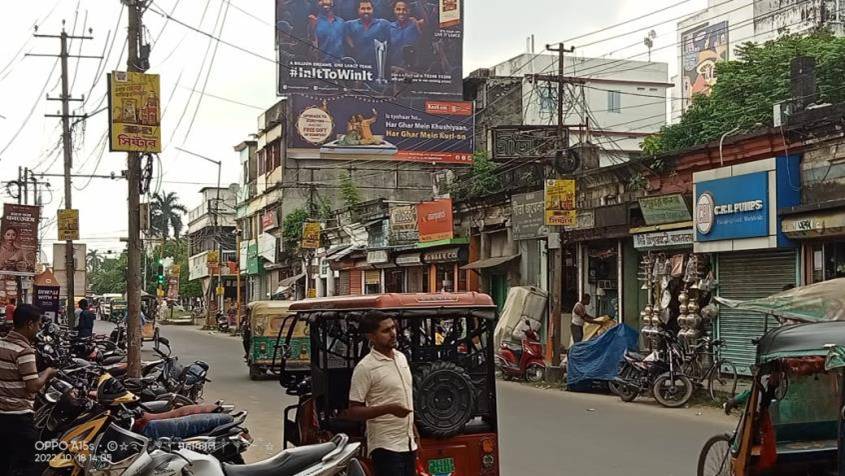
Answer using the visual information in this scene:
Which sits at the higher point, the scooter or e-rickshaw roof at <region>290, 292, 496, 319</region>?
e-rickshaw roof at <region>290, 292, 496, 319</region>

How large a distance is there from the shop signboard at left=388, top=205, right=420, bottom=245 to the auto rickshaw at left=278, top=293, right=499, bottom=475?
25.3 meters

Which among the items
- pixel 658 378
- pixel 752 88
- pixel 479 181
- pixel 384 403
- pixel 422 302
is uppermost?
pixel 752 88

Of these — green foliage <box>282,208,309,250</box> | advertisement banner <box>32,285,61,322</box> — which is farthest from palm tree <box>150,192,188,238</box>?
advertisement banner <box>32,285,61,322</box>

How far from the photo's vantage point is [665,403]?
16031mm

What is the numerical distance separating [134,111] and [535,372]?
36.7 ft

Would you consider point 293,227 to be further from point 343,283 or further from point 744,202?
point 744,202

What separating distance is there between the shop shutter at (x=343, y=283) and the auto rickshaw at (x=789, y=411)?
37110 millimetres

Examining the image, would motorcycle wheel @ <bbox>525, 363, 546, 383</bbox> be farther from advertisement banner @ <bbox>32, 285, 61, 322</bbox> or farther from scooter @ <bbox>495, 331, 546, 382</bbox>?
advertisement banner @ <bbox>32, 285, 61, 322</bbox>

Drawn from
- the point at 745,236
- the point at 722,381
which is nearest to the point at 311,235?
the point at 722,381

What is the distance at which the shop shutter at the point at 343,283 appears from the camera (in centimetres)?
4466

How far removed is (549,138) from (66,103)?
15.2 metres

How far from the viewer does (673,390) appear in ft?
52.8

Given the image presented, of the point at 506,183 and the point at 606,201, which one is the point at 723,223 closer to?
the point at 606,201

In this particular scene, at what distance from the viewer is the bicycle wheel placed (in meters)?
16.3
